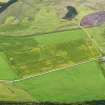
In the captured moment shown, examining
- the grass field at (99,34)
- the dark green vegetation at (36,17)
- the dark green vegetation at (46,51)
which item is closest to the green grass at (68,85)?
the dark green vegetation at (46,51)

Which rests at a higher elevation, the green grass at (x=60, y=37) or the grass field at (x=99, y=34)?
the green grass at (x=60, y=37)

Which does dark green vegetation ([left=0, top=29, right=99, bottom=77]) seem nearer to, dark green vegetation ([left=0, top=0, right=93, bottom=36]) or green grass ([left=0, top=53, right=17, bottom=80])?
green grass ([left=0, top=53, right=17, bottom=80])

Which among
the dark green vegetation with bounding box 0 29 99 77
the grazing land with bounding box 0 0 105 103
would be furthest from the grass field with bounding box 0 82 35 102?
the dark green vegetation with bounding box 0 29 99 77

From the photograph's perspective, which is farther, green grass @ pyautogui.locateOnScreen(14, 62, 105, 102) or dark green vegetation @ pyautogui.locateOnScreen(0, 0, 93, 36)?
dark green vegetation @ pyautogui.locateOnScreen(0, 0, 93, 36)

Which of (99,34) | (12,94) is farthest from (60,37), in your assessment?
(12,94)

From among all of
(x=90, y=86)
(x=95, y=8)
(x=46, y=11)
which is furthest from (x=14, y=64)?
(x=95, y=8)

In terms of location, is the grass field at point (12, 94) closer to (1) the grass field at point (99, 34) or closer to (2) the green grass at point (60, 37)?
(2) the green grass at point (60, 37)
